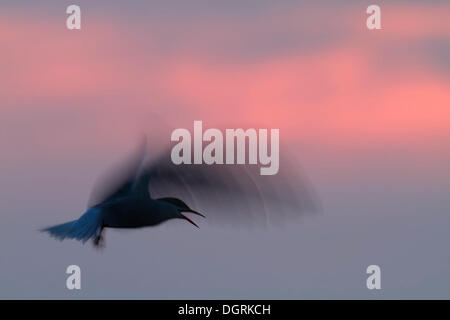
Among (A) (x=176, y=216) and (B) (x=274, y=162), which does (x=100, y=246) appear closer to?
(A) (x=176, y=216)

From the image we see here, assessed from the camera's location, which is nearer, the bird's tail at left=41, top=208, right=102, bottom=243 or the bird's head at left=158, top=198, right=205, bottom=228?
the bird's tail at left=41, top=208, right=102, bottom=243

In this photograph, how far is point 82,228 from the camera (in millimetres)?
8008

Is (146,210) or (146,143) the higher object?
(146,143)

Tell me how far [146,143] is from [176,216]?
69 cm

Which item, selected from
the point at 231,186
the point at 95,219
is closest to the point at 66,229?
the point at 95,219

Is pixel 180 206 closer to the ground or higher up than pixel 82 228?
higher up

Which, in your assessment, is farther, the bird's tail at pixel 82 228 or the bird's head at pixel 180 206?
the bird's head at pixel 180 206

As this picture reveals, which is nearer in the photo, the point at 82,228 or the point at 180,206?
the point at 82,228

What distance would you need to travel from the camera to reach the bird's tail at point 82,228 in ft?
26.2

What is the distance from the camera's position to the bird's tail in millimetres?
7980

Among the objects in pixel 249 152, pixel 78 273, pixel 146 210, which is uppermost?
pixel 249 152

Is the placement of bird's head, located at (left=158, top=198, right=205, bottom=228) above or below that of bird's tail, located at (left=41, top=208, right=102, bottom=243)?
above

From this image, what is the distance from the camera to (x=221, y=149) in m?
8.12

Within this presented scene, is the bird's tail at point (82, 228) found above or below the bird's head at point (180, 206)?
below
